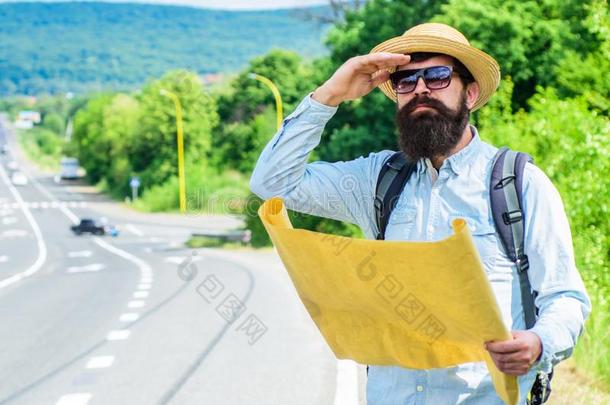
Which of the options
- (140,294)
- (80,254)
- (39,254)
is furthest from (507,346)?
(39,254)

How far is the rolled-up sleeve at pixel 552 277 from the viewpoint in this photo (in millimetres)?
2518

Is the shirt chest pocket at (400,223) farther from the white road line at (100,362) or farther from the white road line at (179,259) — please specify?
the white road line at (179,259)

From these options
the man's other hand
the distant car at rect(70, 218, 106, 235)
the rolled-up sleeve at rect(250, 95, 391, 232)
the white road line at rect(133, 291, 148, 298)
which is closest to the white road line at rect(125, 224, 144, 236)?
the distant car at rect(70, 218, 106, 235)

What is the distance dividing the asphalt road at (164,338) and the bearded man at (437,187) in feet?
15.6

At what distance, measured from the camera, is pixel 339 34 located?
40.2 meters

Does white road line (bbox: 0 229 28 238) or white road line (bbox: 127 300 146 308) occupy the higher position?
white road line (bbox: 127 300 146 308)

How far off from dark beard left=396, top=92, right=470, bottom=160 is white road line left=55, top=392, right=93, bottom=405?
18.3ft

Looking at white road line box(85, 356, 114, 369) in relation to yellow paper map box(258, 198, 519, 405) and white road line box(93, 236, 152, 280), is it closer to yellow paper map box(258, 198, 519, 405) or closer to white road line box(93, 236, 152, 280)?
yellow paper map box(258, 198, 519, 405)

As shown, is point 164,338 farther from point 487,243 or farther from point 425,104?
point 487,243

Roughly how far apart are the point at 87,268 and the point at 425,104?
85.3ft

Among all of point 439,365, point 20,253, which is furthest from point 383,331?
point 20,253

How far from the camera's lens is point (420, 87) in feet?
9.52

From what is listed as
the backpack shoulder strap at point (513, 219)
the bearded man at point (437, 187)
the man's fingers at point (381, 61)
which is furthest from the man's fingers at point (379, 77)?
the backpack shoulder strap at point (513, 219)

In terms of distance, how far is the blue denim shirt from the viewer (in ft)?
8.54
